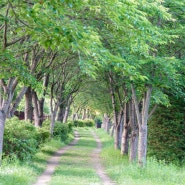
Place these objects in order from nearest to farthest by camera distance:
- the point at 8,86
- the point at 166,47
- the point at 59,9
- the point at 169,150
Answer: the point at 59,9
the point at 8,86
the point at 166,47
the point at 169,150

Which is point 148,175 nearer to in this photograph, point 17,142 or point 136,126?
point 17,142

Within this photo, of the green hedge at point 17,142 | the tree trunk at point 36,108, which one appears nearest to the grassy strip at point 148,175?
the green hedge at point 17,142

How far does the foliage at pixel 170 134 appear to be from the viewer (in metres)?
20.6

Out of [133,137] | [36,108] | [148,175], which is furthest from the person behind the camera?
[36,108]

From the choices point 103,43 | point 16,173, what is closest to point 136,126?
point 103,43

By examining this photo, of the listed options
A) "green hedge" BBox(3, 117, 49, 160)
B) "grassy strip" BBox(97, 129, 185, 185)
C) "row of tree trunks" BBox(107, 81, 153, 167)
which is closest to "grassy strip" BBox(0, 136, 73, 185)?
"green hedge" BBox(3, 117, 49, 160)

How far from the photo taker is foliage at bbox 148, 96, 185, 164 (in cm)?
2064

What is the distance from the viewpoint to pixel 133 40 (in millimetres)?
9492

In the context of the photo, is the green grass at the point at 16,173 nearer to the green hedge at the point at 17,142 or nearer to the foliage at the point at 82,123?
the green hedge at the point at 17,142

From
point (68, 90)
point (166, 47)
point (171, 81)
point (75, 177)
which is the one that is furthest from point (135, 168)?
point (68, 90)

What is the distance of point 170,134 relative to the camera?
822 inches

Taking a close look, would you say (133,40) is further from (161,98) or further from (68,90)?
(68,90)

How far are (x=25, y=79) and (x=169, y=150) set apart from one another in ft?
38.0

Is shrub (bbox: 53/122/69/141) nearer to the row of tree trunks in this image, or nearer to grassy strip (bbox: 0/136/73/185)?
the row of tree trunks
